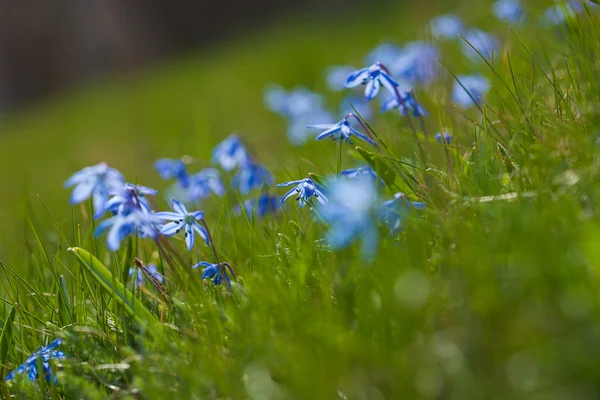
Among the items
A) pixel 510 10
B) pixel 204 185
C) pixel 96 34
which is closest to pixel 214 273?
pixel 204 185

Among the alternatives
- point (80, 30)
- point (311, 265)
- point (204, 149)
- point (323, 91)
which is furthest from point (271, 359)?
point (80, 30)

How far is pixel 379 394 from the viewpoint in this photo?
121 cm

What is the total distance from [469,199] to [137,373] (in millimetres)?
809

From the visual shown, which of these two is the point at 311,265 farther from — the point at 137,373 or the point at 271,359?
the point at 137,373

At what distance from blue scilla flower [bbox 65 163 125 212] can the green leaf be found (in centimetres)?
39

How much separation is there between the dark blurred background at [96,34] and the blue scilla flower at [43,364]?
13913 millimetres

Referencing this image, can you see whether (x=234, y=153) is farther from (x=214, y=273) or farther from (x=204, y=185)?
(x=214, y=273)

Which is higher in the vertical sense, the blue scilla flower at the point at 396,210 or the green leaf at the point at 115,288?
the blue scilla flower at the point at 396,210

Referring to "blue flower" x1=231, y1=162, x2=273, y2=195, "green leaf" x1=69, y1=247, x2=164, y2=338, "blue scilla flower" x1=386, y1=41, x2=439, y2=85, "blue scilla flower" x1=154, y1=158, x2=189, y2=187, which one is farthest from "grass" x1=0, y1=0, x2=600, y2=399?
"blue scilla flower" x1=386, y1=41, x2=439, y2=85

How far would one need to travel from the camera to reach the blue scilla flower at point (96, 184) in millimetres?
2115

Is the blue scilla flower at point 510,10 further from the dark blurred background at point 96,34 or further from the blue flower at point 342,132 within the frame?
the dark blurred background at point 96,34

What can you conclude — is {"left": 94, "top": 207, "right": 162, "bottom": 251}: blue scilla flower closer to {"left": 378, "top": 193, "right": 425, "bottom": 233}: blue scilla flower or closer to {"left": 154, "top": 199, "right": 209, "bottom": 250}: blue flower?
{"left": 154, "top": 199, "right": 209, "bottom": 250}: blue flower

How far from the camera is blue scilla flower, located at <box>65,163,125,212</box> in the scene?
2115mm

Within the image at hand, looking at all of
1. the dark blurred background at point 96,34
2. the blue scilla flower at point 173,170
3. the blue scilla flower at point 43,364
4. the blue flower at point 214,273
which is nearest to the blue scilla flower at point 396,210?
the blue flower at point 214,273
